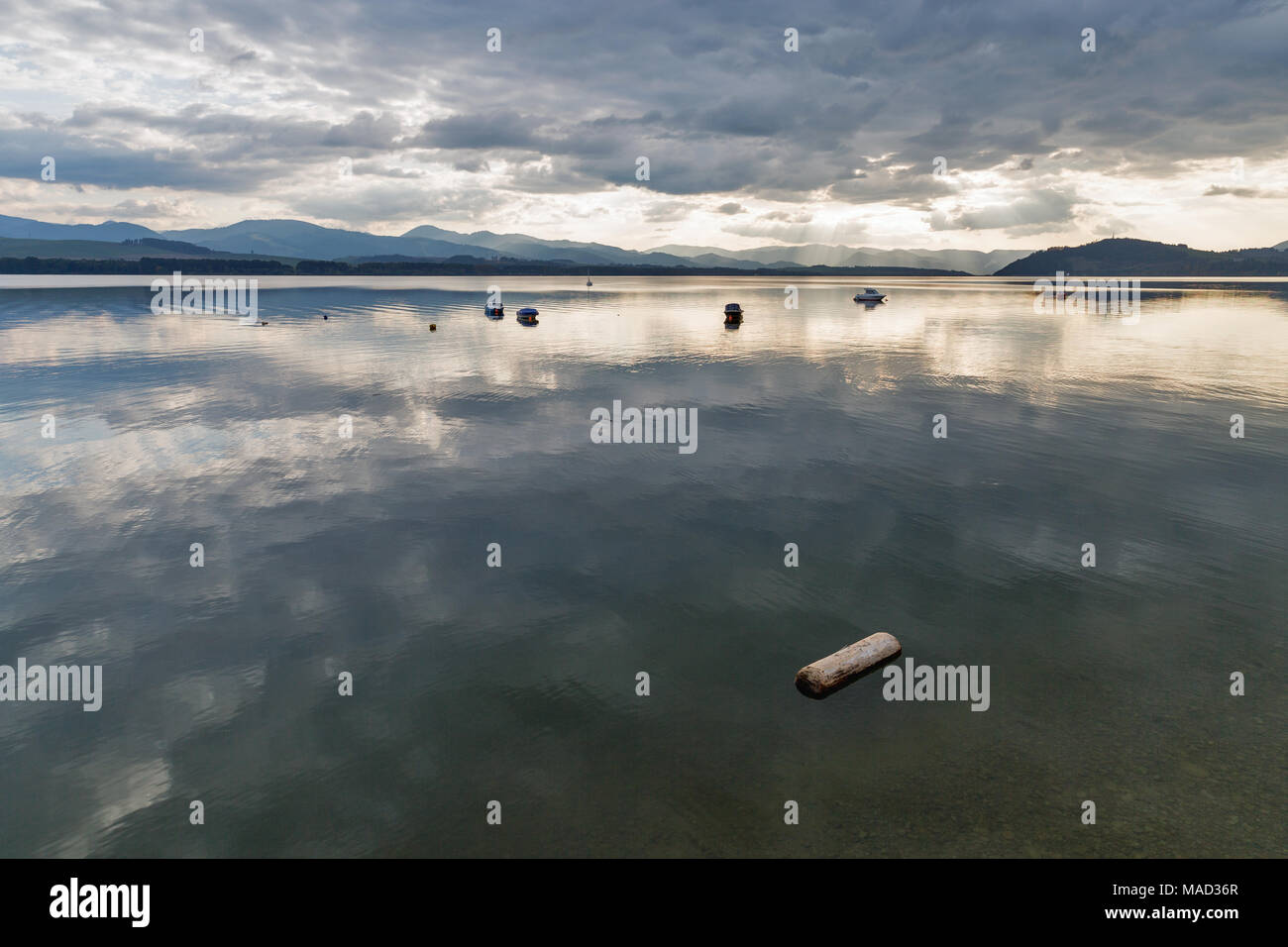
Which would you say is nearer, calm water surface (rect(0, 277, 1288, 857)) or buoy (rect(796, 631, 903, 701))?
calm water surface (rect(0, 277, 1288, 857))

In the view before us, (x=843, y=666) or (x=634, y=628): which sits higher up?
(x=634, y=628)

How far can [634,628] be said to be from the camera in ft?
68.0

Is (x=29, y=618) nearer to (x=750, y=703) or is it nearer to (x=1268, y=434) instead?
(x=750, y=703)

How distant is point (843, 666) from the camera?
1762 centimetres

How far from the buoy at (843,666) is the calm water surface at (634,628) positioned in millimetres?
486

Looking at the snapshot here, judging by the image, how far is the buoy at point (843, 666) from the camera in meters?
17.3

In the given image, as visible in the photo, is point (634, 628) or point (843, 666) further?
point (634, 628)

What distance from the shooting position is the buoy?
17.3 m

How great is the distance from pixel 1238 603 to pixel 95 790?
112 ft

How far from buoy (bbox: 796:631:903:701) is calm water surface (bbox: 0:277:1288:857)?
486 millimetres

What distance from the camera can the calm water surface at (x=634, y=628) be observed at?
13734 millimetres

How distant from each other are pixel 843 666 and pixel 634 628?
6.72 m

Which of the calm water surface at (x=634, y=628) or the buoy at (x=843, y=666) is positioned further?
the buoy at (x=843, y=666)

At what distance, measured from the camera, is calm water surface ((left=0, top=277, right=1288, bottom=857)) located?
45.1 feet
